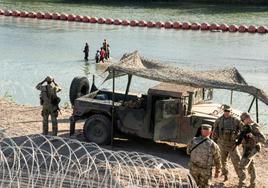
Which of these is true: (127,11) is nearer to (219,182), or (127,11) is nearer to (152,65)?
(152,65)

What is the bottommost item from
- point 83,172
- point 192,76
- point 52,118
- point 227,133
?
point 52,118

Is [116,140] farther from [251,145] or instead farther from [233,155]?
[251,145]

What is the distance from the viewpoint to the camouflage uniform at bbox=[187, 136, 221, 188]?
31.6 ft

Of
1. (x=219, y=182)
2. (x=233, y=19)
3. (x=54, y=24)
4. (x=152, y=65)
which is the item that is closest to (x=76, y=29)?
(x=54, y=24)

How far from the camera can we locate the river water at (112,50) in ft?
77.5

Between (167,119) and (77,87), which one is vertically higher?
(167,119)

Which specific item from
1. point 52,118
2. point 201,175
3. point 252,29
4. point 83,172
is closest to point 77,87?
point 52,118

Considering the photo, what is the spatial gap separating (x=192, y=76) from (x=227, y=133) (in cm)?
228

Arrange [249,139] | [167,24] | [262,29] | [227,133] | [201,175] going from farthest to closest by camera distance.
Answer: [167,24] → [262,29] → [227,133] → [249,139] → [201,175]

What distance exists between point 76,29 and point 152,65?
28.7 metres

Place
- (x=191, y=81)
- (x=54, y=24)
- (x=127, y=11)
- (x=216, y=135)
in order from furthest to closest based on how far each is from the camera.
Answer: (x=127, y=11)
(x=54, y=24)
(x=191, y=81)
(x=216, y=135)

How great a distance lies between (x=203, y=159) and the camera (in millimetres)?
9680

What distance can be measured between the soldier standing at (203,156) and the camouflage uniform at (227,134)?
126 cm

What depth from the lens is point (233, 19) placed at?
52.7 m
